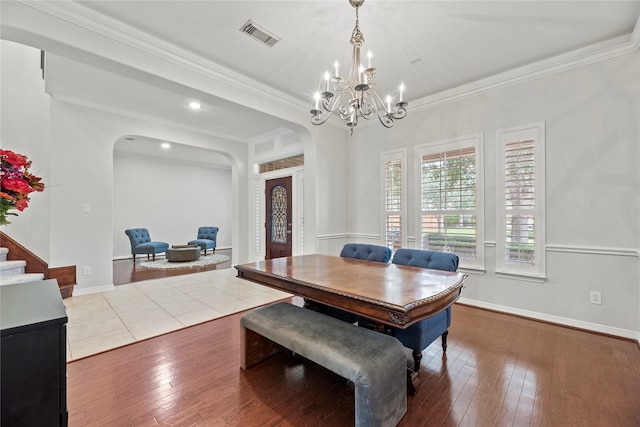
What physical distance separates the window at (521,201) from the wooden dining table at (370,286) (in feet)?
5.99

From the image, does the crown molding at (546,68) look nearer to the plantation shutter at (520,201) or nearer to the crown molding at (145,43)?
the plantation shutter at (520,201)

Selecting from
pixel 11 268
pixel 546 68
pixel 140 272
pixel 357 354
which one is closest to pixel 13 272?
pixel 11 268

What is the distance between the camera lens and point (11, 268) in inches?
126

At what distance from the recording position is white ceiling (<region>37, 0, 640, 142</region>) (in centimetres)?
224

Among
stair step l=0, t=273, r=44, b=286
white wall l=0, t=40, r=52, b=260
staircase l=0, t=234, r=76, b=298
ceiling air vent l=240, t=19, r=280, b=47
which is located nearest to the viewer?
ceiling air vent l=240, t=19, r=280, b=47

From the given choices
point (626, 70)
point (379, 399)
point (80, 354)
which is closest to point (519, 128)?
point (626, 70)

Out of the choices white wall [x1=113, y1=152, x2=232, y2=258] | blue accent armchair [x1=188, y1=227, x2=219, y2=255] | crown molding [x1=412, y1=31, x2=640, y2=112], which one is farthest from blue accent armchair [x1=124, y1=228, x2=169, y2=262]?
crown molding [x1=412, y1=31, x2=640, y2=112]

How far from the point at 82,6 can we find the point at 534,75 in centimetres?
451

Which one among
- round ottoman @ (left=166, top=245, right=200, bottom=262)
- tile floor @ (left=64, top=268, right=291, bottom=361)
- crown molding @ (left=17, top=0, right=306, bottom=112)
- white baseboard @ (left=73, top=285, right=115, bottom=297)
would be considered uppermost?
crown molding @ (left=17, top=0, right=306, bottom=112)

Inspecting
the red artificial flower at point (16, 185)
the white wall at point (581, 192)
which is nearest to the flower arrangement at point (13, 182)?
the red artificial flower at point (16, 185)

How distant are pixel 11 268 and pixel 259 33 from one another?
3943 millimetres

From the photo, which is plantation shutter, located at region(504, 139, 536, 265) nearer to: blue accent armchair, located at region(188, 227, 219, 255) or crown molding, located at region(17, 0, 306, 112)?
crown molding, located at region(17, 0, 306, 112)

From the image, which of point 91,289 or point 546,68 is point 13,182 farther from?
point 546,68

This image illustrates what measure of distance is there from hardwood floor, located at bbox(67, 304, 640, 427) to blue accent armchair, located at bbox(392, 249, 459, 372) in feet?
0.92
